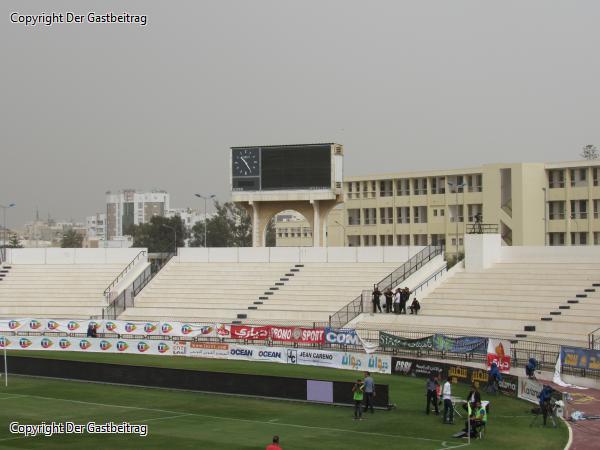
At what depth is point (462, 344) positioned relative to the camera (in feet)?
149

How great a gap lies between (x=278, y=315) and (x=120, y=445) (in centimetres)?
3172

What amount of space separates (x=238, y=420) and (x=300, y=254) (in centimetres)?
3706

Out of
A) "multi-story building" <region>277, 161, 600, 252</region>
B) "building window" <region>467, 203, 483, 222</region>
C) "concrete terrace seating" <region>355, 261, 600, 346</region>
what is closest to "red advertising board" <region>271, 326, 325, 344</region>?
"concrete terrace seating" <region>355, 261, 600, 346</region>

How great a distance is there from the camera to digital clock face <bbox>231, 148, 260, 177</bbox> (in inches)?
2815

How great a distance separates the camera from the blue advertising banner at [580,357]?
38906 mm

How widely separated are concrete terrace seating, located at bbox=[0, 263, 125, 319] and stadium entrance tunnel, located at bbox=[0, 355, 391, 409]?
2131 cm

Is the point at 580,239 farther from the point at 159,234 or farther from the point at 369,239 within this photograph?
the point at 159,234

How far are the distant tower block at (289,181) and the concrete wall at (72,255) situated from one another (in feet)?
30.2

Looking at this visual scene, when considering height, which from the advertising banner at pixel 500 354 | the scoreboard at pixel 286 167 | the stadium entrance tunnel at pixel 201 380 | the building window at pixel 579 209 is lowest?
the stadium entrance tunnel at pixel 201 380

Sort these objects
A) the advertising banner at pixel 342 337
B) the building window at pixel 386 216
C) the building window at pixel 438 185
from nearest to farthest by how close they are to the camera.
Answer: the advertising banner at pixel 342 337 → the building window at pixel 438 185 → the building window at pixel 386 216

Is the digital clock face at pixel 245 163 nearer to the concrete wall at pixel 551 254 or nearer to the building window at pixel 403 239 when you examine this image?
the concrete wall at pixel 551 254

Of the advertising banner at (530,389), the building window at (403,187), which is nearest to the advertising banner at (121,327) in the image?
the advertising banner at (530,389)

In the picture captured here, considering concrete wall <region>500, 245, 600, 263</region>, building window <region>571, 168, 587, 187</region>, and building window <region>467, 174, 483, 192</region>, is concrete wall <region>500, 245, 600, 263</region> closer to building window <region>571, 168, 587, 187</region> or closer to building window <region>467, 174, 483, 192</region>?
building window <region>571, 168, 587, 187</region>

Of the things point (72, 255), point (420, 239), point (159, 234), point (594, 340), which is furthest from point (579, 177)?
point (159, 234)
